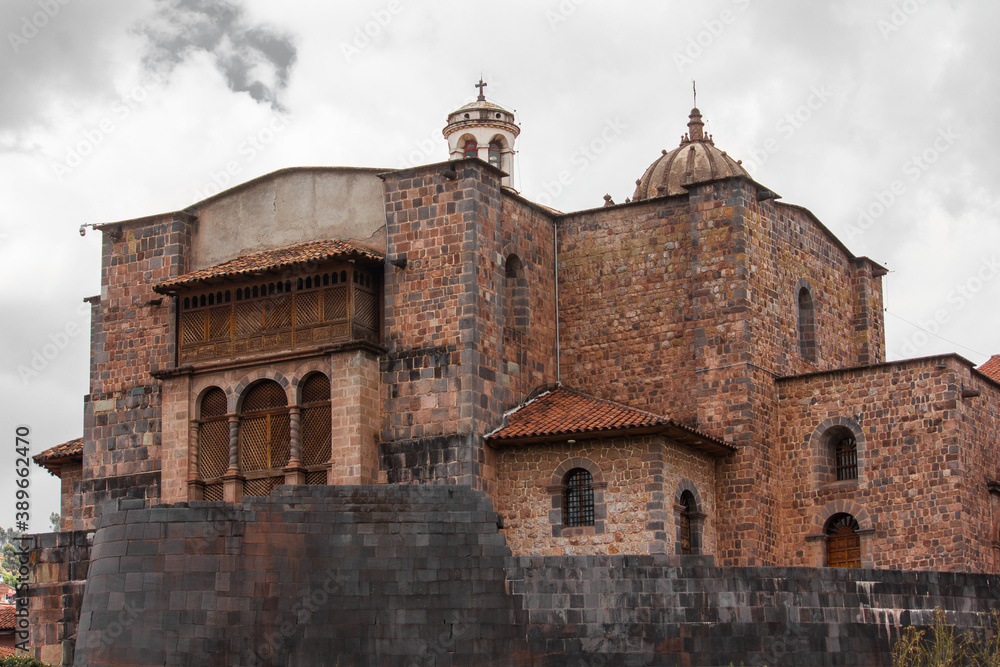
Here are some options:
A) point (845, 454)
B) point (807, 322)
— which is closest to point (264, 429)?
point (845, 454)

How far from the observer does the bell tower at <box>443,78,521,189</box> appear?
4962 centimetres

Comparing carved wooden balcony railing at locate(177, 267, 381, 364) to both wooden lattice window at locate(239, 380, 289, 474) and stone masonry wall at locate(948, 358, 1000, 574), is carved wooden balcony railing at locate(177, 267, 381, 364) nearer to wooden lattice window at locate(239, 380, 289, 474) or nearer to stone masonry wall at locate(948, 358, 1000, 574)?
wooden lattice window at locate(239, 380, 289, 474)

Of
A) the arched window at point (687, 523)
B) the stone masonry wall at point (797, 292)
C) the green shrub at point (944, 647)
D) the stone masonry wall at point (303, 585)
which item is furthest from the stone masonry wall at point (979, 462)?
the stone masonry wall at point (303, 585)

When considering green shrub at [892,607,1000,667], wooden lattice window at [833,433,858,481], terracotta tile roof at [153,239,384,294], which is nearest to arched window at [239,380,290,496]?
terracotta tile roof at [153,239,384,294]

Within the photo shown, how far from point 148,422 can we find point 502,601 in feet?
39.3

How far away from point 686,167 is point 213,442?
1649 centimetres

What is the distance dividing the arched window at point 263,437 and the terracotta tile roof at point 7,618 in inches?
562

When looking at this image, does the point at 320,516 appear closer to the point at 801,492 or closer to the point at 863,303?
the point at 801,492

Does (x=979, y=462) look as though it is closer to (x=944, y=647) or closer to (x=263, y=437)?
(x=944, y=647)

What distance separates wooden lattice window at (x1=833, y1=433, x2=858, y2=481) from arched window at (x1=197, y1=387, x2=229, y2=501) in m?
13.4

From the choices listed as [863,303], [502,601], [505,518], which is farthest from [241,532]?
[863,303]

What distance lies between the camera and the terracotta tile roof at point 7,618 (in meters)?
46.0

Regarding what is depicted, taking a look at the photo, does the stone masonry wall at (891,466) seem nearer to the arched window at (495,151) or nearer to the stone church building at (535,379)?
the stone church building at (535,379)

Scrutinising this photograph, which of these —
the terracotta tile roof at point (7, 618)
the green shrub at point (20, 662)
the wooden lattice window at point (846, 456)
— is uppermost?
the wooden lattice window at point (846, 456)
